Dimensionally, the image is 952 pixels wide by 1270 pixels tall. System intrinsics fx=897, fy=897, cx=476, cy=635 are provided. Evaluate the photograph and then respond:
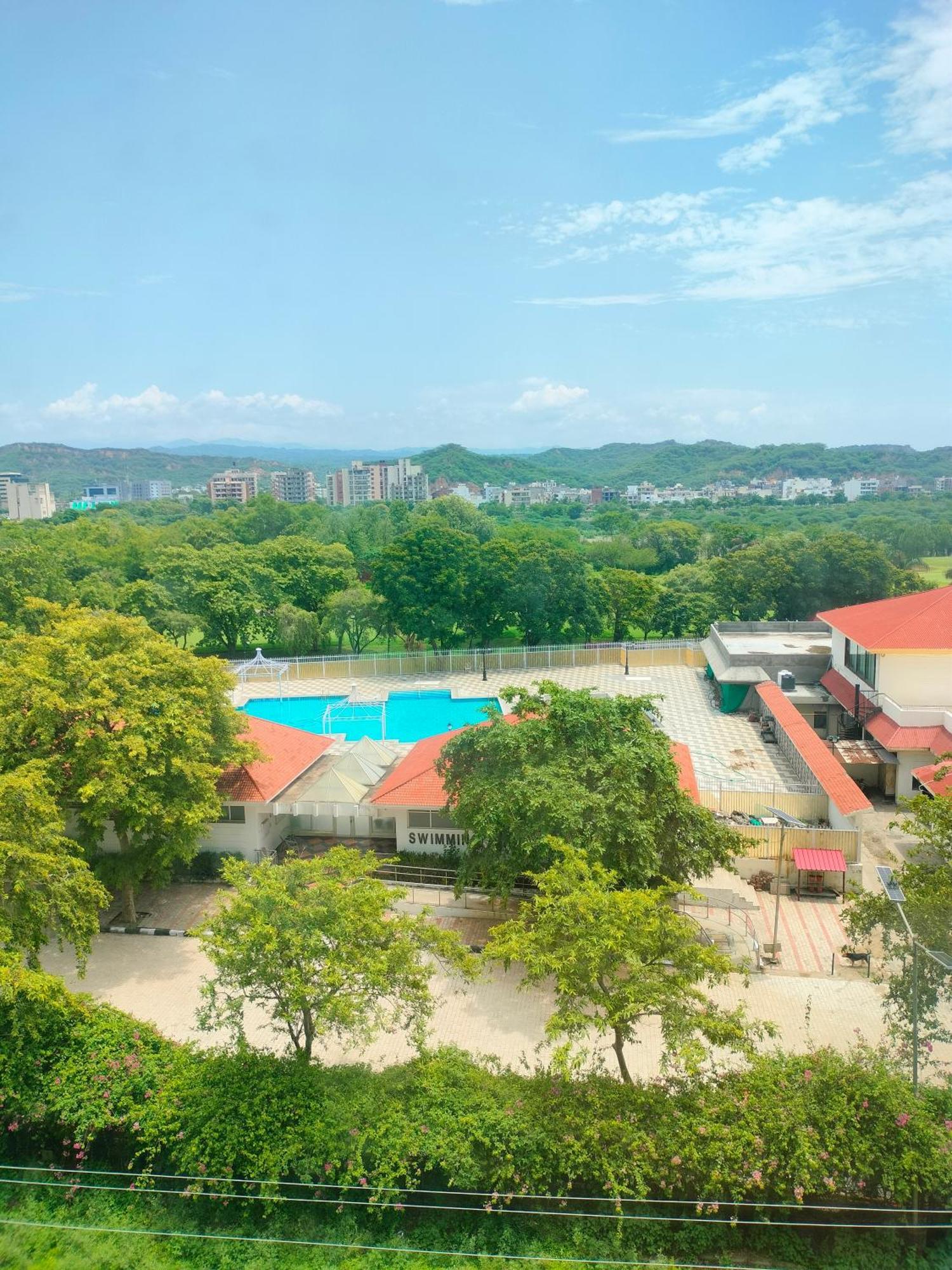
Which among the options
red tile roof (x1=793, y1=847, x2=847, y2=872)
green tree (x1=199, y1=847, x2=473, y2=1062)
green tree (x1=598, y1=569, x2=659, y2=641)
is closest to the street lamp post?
green tree (x1=199, y1=847, x2=473, y2=1062)

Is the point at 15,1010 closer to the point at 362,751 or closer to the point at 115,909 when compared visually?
the point at 115,909

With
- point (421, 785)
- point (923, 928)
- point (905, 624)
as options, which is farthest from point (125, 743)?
point (905, 624)

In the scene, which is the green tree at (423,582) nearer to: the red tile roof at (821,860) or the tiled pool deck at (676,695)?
the tiled pool deck at (676,695)

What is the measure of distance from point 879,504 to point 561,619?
88477 millimetres

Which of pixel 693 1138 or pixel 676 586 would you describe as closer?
pixel 693 1138

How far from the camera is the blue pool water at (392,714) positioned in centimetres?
2619

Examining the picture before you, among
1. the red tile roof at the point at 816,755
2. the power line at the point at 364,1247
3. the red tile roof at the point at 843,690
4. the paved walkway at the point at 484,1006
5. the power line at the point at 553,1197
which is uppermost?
the red tile roof at the point at 843,690

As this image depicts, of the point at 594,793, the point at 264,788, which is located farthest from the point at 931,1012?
the point at 264,788

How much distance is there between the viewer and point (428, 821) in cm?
1593

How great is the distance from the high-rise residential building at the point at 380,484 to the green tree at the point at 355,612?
379 ft

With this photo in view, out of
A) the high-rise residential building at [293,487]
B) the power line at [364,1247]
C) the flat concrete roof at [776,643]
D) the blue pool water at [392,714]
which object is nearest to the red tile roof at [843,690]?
the flat concrete roof at [776,643]

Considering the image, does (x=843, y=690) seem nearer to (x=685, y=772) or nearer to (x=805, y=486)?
(x=685, y=772)

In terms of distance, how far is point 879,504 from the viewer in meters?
109

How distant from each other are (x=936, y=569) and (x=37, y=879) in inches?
2565
